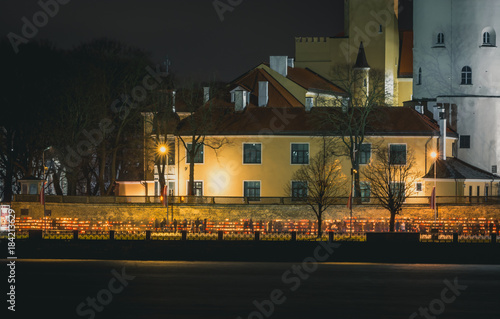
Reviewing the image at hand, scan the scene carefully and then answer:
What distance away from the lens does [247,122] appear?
251ft

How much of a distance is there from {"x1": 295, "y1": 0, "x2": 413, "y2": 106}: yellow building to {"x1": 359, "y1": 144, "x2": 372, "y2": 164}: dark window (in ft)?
88.0

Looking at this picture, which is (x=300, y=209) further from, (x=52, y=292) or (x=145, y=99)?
(x=52, y=292)

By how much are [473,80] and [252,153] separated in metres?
19.5

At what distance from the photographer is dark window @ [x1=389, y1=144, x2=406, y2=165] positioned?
240 ft

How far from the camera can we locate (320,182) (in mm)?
65812

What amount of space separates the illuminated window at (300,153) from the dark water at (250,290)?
2604 centimetres

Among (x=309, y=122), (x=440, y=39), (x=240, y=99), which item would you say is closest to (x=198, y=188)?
(x=240, y=99)

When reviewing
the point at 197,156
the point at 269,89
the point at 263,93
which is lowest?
the point at 197,156

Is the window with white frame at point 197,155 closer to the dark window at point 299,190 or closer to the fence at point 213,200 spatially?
the fence at point 213,200

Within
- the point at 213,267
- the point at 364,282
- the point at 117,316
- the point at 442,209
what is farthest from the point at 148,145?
the point at 117,316

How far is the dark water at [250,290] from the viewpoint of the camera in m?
35.3

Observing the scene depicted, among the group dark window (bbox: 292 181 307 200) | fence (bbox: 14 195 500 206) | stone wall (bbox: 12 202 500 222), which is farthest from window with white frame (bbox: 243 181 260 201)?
stone wall (bbox: 12 202 500 222)

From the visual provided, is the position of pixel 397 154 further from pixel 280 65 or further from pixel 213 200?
pixel 280 65

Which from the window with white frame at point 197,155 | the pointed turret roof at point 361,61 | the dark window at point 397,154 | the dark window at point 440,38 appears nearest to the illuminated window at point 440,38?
the dark window at point 440,38
